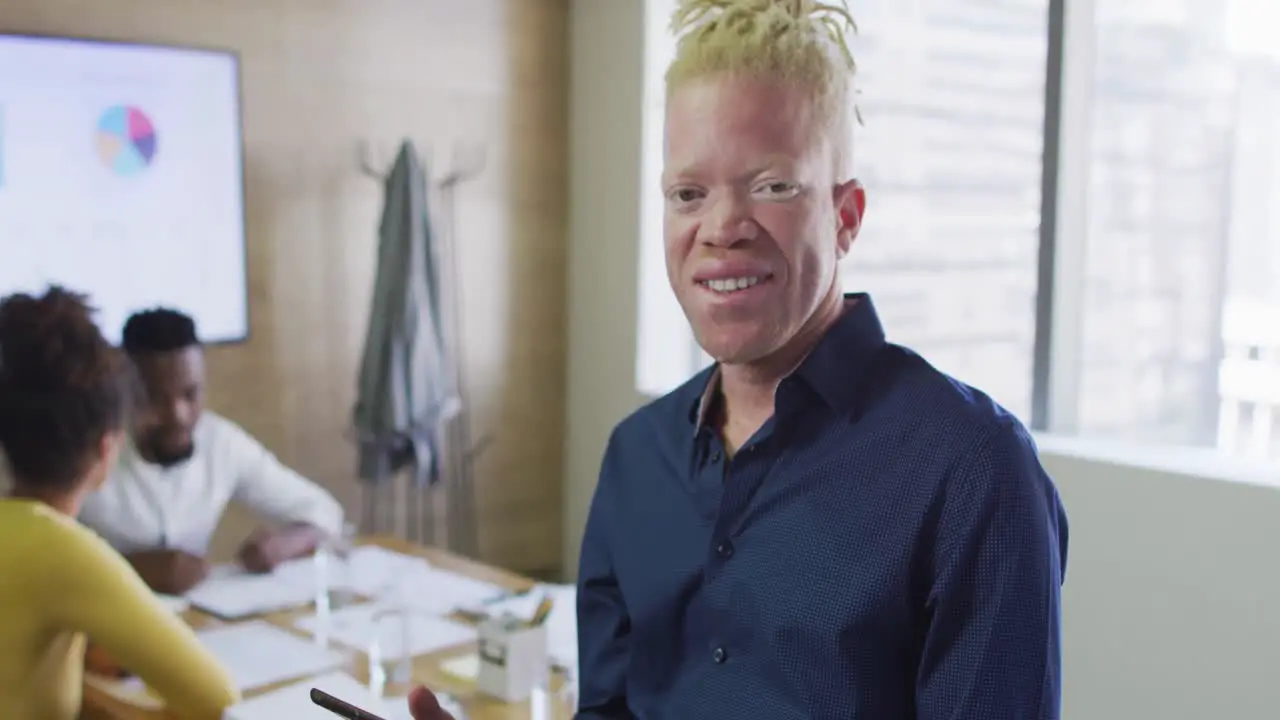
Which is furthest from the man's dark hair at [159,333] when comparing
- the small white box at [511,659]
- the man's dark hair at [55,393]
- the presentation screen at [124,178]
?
the small white box at [511,659]

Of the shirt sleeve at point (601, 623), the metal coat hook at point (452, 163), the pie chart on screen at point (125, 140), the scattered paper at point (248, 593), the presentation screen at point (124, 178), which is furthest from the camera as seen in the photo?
the metal coat hook at point (452, 163)

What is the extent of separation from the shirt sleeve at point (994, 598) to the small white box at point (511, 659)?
→ 0.88 metres

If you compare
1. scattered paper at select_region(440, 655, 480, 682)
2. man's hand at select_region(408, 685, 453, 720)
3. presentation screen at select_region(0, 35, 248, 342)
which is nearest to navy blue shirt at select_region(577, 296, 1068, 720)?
man's hand at select_region(408, 685, 453, 720)

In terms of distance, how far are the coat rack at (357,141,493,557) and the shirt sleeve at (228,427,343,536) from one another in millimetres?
819

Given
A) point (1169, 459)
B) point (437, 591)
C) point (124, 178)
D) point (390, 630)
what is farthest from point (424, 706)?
point (124, 178)

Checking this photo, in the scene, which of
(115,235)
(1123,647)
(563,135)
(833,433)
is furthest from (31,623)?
(563,135)

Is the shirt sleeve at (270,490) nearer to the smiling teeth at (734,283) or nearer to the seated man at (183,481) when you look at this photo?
the seated man at (183,481)

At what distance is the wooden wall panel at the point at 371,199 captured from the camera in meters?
3.32

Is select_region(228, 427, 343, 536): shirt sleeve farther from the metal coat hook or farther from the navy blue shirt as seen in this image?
the navy blue shirt

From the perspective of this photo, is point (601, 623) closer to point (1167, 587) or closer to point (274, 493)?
point (1167, 587)

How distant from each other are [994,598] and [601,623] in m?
0.52

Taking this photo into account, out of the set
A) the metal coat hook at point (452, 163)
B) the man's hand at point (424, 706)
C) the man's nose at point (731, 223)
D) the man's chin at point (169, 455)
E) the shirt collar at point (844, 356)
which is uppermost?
the metal coat hook at point (452, 163)

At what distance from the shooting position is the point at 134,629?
1604mm

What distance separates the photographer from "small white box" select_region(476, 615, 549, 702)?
1.71 meters
